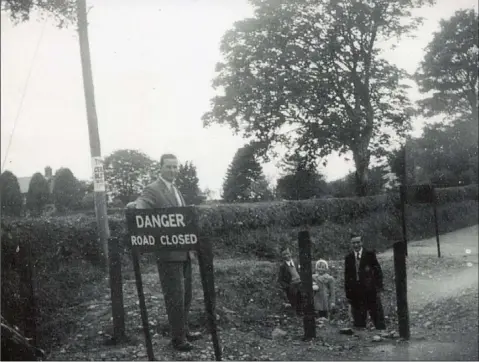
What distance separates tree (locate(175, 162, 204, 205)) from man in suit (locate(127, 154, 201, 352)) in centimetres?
1211

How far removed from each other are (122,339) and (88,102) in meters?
3.65

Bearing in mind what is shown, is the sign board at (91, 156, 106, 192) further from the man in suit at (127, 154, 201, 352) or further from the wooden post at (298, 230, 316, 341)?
the wooden post at (298, 230, 316, 341)

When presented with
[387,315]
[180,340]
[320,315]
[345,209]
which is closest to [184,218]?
[180,340]

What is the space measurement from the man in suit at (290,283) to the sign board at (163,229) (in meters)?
4.13

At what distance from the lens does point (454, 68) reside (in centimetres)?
1688

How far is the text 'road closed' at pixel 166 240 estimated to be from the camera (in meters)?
4.78

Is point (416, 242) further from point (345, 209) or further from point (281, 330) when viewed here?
point (281, 330)

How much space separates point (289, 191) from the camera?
26.5m

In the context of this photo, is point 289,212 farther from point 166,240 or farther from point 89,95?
point 166,240

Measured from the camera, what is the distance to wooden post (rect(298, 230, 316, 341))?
21.9 ft

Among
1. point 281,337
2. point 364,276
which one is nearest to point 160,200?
point 281,337

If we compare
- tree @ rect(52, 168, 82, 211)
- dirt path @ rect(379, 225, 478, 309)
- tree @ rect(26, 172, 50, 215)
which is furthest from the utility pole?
tree @ rect(26, 172, 50, 215)

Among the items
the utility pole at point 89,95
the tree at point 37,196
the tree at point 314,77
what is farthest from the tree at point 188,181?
the utility pole at point 89,95

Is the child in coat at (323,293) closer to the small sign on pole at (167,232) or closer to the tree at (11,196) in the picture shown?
the small sign on pole at (167,232)
